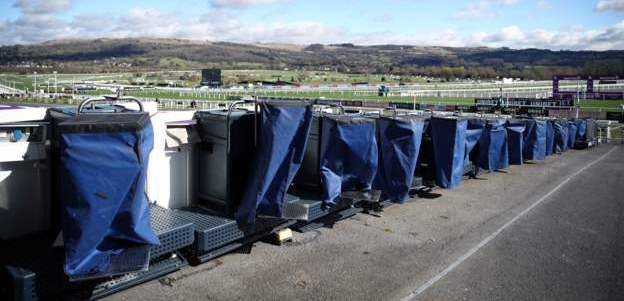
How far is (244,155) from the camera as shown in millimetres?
7281

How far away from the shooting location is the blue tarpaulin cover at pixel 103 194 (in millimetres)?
4762

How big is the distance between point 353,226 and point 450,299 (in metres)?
3.18

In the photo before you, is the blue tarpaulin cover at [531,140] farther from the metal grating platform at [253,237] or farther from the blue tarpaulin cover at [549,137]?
the metal grating platform at [253,237]

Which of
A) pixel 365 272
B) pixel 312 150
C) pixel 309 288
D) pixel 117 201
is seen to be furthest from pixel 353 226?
pixel 117 201

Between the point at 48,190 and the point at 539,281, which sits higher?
the point at 48,190

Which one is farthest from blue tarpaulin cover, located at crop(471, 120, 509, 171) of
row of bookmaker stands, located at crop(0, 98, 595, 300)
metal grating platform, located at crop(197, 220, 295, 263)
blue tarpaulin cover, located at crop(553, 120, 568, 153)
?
metal grating platform, located at crop(197, 220, 295, 263)

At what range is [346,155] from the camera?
8461mm

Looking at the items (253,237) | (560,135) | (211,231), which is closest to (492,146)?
(560,135)

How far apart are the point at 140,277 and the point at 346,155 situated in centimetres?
396

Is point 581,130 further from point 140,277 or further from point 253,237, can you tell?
point 140,277

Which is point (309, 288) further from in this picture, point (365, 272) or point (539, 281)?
point (539, 281)

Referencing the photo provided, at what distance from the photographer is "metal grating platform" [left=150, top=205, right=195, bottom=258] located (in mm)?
5863

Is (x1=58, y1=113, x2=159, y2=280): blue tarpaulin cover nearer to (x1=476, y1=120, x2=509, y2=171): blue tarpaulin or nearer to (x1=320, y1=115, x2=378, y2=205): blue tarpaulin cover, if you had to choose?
(x1=320, y1=115, x2=378, y2=205): blue tarpaulin cover

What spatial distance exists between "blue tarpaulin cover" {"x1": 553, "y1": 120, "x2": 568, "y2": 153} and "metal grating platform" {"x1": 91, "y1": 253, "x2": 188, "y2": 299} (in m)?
19.1
